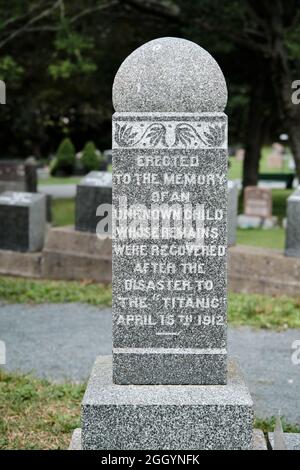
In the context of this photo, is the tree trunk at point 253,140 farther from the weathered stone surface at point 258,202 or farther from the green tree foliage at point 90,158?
the green tree foliage at point 90,158

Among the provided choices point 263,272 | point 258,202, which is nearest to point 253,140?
point 258,202

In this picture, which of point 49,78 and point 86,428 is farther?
point 49,78

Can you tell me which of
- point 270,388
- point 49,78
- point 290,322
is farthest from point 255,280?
point 49,78

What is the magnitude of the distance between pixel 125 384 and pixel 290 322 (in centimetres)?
433

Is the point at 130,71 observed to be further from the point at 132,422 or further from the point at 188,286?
the point at 132,422

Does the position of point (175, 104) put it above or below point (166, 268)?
above

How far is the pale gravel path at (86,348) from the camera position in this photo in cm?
653

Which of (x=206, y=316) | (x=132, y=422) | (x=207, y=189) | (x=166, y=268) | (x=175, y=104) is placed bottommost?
(x=132, y=422)

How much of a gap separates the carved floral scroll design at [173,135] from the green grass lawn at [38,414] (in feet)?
7.00

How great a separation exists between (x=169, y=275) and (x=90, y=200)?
7.38 m

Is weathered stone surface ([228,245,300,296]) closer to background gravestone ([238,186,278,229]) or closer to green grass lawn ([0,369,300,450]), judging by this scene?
green grass lawn ([0,369,300,450])

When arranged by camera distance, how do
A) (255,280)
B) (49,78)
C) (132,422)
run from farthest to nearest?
(49,78)
(255,280)
(132,422)

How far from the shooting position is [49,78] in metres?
24.9

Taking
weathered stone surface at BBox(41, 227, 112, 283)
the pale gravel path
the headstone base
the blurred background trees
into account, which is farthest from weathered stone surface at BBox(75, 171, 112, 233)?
the headstone base
